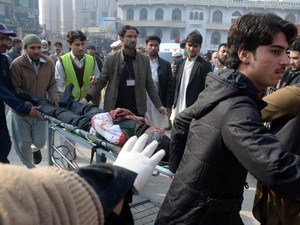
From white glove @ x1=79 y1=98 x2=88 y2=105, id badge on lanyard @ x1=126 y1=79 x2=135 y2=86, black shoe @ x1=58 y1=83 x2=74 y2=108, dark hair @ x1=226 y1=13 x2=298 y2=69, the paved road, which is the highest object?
dark hair @ x1=226 y1=13 x2=298 y2=69

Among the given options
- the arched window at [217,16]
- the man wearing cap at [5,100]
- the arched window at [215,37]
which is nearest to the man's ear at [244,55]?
the man wearing cap at [5,100]

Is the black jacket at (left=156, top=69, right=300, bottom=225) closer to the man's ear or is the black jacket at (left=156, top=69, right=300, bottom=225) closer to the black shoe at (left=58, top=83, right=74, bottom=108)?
the man's ear

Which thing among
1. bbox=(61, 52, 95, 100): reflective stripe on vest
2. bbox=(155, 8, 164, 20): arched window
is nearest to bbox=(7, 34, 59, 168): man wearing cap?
bbox=(61, 52, 95, 100): reflective stripe on vest

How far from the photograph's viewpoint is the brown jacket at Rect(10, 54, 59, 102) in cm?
350

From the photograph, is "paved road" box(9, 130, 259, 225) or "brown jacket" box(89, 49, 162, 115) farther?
"brown jacket" box(89, 49, 162, 115)

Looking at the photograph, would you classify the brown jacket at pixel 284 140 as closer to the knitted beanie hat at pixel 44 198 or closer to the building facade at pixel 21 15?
the knitted beanie hat at pixel 44 198

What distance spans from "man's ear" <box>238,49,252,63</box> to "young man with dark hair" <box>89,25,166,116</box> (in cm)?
261

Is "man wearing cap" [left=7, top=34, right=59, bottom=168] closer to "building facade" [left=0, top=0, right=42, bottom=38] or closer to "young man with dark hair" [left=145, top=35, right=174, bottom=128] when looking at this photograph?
"young man with dark hair" [left=145, top=35, right=174, bottom=128]

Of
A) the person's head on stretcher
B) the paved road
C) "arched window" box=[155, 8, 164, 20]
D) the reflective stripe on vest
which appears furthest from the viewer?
"arched window" box=[155, 8, 164, 20]

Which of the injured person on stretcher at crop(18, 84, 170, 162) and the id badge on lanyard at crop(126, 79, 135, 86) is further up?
the id badge on lanyard at crop(126, 79, 135, 86)

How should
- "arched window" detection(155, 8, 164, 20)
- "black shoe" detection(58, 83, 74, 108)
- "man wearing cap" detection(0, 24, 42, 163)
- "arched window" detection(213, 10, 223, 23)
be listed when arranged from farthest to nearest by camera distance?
"arched window" detection(155, 8, 164, 20)
"arched window" detection(213, 10, 223, 23)
"black shoe" detection(58, 83, 74, 108)
"man wearing cap" detection(0, 24, 42, 163)

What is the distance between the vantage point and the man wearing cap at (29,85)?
11.6ft

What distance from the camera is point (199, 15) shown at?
177 ft

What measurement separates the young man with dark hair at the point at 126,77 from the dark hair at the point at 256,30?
2.58 m
